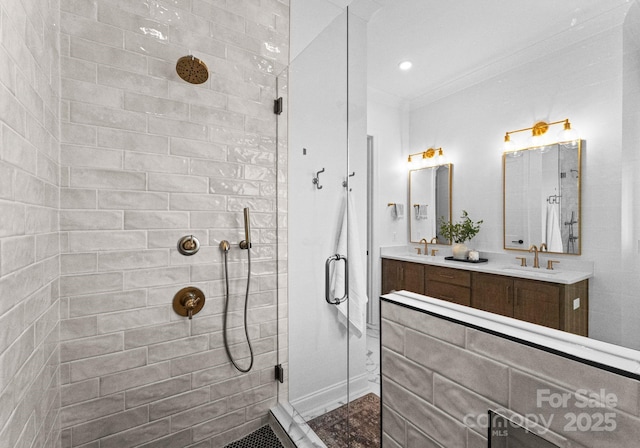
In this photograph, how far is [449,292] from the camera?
2.81ft

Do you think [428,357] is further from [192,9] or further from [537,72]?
[192,9]

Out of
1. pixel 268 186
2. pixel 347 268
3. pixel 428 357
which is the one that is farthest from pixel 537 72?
pixel 268 186

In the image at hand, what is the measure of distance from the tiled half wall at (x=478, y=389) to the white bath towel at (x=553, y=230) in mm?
232

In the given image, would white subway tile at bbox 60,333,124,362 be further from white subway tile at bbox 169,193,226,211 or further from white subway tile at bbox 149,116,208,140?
white subway tile at bbox 149,116,208,140

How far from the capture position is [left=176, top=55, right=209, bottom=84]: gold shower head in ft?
4.62

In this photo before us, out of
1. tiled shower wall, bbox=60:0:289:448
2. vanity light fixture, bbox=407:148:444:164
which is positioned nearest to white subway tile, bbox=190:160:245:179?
tiled shower wall, bbox=60:0:289:448

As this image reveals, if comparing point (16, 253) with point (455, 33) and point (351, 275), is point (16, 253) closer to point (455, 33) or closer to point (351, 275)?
point (351, 275)

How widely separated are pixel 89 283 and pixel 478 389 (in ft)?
5.03

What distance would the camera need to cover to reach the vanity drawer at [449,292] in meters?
0.81

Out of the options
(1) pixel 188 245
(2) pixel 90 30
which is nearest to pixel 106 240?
(1) pixel 188 245

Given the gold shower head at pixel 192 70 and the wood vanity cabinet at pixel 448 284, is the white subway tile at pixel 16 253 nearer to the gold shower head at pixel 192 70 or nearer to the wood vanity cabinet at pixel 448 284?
the gold shower head at pixel 192 70

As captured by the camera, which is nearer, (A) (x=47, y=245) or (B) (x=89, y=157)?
(A) (x=47, y=245)

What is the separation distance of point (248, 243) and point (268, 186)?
366mm

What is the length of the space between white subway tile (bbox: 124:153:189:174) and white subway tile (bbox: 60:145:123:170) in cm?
4
